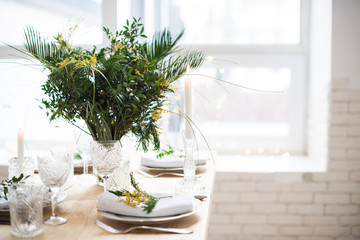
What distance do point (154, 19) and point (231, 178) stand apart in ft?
4.24

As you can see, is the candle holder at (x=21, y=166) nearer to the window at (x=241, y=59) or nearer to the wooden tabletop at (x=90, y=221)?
the wooden tabletop at (x=90, y=221)

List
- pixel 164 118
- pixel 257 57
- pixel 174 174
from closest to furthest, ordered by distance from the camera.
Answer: pixel 174 174
pixel 164 118
pixel 257 57

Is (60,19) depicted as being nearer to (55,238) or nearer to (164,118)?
(164,118)

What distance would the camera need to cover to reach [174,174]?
1697 mm

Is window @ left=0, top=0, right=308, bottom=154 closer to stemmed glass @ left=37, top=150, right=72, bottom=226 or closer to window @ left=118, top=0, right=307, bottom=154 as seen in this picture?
window @ left=118, top=0, right=307, bottom=154

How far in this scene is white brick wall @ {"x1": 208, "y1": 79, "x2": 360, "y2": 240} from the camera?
2545 mm

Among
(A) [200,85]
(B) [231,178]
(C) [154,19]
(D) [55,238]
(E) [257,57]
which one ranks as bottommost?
(B) [231,178]

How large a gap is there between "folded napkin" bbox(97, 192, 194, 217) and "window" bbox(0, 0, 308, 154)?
1863 millimetres

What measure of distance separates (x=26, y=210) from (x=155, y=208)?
31 cm

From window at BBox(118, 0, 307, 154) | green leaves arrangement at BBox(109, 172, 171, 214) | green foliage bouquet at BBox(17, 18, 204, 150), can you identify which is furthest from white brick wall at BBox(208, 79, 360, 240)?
green leaves arrangement at BBox(109, 172, 171, 214)

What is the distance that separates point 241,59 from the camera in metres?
2.95

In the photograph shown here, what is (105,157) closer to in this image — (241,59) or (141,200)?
(141,200)

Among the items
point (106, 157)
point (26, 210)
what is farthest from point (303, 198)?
point (26, 210)

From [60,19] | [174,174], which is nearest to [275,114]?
[174,174]
